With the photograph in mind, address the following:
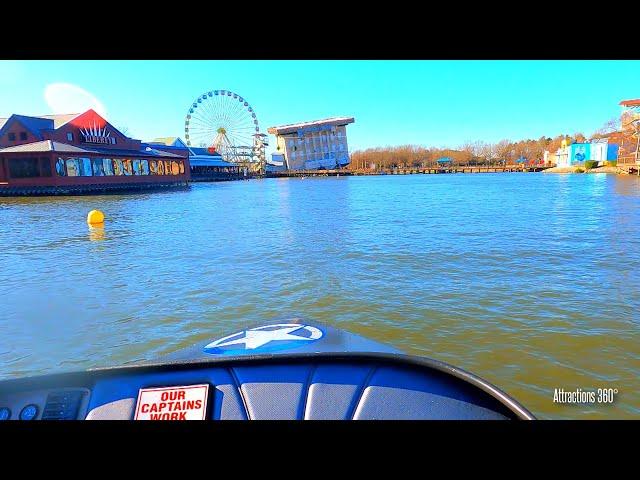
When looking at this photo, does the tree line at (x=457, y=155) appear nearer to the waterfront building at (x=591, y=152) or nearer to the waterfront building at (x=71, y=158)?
the waterfront building at (x=591, y=152)

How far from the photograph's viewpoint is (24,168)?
33.2m

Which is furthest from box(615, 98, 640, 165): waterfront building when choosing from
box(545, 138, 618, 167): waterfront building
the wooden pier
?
the wooden pier

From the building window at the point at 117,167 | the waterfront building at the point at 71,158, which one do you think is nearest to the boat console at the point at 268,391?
the waterfront building at the point at 71,158

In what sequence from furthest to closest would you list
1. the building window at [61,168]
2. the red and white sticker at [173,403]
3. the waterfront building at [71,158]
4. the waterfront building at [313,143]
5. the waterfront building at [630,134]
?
the waterfront building at [313,143] < the waterfront building at [630,134] < the building window at [61,168] < the waterfront building at [71,158] < the red and white sticker at [173,403]

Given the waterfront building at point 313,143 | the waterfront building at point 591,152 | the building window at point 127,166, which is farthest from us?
the waterfront building at point 313,143

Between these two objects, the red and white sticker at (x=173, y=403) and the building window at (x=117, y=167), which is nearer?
the red and white sticker at (x=173, y=403)

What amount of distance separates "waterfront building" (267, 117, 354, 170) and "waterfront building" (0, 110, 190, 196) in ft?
183

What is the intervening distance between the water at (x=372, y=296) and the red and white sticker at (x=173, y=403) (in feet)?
10.2

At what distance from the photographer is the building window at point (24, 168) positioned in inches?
1299

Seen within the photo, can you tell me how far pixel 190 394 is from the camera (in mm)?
1767

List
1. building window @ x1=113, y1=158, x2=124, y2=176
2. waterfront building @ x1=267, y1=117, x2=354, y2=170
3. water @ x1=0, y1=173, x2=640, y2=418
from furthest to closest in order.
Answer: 1. waterfront building @ x1=267, y1=117, x2=354, y2=170
2. building window @ x1=113, y1=158, x2=124, y2=176
3. water @ x1=0, y1=173, x2=640, y2=418

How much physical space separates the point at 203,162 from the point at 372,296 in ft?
240

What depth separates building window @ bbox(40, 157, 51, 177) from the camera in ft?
109

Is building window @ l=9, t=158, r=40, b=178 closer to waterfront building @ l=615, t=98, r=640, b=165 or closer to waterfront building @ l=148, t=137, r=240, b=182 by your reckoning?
waterfront building @ l=148, t=137, r=240, b=182
